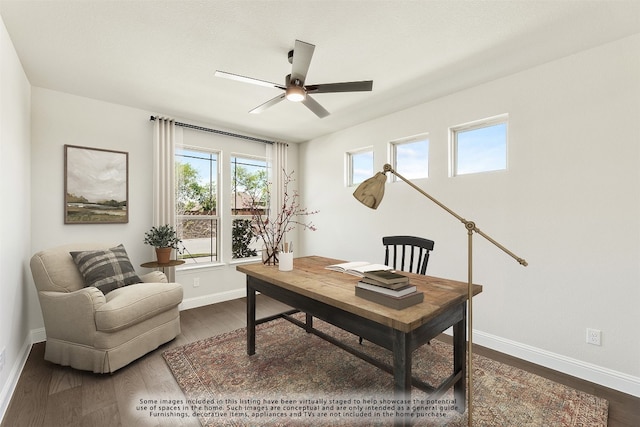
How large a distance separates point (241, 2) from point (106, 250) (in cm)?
248

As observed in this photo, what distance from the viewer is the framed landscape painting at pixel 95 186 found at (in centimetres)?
300

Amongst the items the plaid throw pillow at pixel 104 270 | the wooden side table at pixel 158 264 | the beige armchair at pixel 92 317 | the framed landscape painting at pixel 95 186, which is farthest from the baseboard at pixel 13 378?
the framed landscape painting at pixel 95 186

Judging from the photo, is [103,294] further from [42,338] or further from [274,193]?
[274,193]

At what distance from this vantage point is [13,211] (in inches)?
84.0

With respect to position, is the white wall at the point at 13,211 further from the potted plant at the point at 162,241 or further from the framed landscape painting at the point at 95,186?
the potted plant at the point at 162,241

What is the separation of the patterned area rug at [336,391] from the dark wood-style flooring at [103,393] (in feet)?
0.34

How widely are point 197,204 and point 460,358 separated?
11.5 feet

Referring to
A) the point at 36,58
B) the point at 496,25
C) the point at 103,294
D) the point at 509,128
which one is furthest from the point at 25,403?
the point at 509,128

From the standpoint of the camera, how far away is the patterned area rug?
1.74 meters

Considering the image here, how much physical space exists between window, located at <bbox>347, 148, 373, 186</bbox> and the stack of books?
8.47 ft

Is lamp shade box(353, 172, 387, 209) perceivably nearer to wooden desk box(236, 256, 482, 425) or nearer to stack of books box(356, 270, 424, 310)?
stack of books box(356, 270, 424, 310)

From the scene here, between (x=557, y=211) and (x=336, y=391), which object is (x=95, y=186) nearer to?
(x=336, y=391)

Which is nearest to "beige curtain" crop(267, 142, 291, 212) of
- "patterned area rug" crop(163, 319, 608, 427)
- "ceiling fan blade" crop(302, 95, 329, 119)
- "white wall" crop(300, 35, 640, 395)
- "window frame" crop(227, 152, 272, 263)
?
"window frame" crop(227, 152, 272, 263)


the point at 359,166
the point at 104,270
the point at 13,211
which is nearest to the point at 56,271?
the point at 104,270
